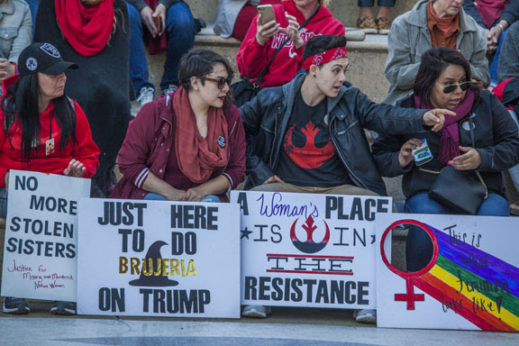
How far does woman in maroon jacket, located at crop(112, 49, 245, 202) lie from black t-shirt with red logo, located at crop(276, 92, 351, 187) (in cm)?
38

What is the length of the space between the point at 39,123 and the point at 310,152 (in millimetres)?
1566

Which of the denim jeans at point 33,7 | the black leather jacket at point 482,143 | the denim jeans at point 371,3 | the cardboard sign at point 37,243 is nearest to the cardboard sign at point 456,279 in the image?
the black leather jacket at point 482,143

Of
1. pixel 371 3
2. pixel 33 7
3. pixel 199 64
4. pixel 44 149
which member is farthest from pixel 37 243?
pixel 371 3

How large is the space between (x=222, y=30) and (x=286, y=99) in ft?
6.95

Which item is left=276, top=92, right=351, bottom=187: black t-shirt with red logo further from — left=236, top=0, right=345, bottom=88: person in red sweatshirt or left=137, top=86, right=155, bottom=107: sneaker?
left=137, top=86, right=155, bottom=107: sneaker

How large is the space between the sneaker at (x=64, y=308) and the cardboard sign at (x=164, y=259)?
160mm

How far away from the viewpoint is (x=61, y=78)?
480cm

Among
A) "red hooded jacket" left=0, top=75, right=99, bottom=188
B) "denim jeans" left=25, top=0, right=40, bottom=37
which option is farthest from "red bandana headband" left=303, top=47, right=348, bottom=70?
"denim jeans" left=25, top=0, right=40, bottom=37

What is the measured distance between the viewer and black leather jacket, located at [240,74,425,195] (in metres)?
4.90

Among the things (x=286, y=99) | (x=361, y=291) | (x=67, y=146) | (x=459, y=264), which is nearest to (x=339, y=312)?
(x=361, y=291)

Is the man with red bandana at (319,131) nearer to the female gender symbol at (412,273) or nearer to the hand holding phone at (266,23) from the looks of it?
the hand holding phone at (266,23)

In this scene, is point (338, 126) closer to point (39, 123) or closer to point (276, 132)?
point (276, 132)

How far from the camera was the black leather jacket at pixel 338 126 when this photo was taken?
490cm

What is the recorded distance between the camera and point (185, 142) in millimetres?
4738
